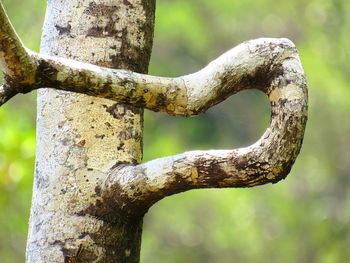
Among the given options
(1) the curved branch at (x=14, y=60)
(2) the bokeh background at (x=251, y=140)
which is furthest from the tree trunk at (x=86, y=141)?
(2) the bokeh background at (x=251, y=140)

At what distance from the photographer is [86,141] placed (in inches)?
60.4

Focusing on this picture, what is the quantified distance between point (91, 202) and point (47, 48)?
0.91 feet

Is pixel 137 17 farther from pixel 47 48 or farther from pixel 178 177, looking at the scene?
pixel 178 177

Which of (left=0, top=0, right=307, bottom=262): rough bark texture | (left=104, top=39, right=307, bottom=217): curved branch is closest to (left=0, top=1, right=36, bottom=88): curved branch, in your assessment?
(left=0, top=0, right=307, bottom=262): rough bark texture

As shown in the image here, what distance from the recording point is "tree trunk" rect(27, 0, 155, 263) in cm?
149

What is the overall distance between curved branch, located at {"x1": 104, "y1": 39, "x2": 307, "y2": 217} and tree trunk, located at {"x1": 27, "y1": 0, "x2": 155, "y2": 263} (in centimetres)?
5

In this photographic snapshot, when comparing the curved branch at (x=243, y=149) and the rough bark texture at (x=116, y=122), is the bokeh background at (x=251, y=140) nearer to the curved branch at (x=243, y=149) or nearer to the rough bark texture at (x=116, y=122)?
the rough bark texture at (x=116, y=122)

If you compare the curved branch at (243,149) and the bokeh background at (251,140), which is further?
the bokeh background at (251,140)

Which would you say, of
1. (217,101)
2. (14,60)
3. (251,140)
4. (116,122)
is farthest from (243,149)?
(251,140)

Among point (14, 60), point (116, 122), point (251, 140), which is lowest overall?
point (14, 60)

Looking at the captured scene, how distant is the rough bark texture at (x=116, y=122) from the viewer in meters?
1.39

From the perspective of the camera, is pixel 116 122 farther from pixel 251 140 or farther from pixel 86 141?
pixel 251 140

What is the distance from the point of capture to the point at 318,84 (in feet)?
24.6

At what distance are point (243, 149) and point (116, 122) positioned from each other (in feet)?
0.85
